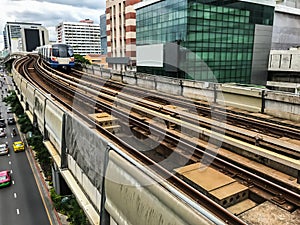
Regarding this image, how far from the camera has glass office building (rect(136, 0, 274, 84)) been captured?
24750mm

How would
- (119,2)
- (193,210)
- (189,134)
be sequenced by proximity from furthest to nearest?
(119,2) < (189,134) < (193,210)

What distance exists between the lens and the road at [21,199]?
601 inches

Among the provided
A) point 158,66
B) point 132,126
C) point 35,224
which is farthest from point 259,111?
point 158,66

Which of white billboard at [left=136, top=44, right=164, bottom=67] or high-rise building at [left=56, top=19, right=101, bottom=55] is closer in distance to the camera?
white billboard at [left=136, top=44, right=164, bottom=67]

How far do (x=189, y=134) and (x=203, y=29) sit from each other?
18.3 meters

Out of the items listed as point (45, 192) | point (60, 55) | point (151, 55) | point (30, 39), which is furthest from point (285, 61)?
point (30, 39)

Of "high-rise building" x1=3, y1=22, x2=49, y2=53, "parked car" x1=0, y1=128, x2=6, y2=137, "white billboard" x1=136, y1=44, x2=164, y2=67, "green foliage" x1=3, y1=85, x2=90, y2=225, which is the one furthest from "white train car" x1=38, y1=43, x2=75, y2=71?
"high-rise building" x1=3, y1=22, x2=49, y2=53

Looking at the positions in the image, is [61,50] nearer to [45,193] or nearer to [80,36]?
[45,193]

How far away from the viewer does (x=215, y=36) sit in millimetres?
25625

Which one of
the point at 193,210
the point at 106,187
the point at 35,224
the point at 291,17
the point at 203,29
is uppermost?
the point at 291,17

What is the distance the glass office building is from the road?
1661cm

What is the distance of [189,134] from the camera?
960 cm

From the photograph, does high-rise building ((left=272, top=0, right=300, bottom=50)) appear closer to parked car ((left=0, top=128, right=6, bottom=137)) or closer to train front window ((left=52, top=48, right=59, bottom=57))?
train front window ((left=52, top=48, right=59, bottom=57))

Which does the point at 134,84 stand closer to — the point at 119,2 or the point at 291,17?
the point at 291,17
